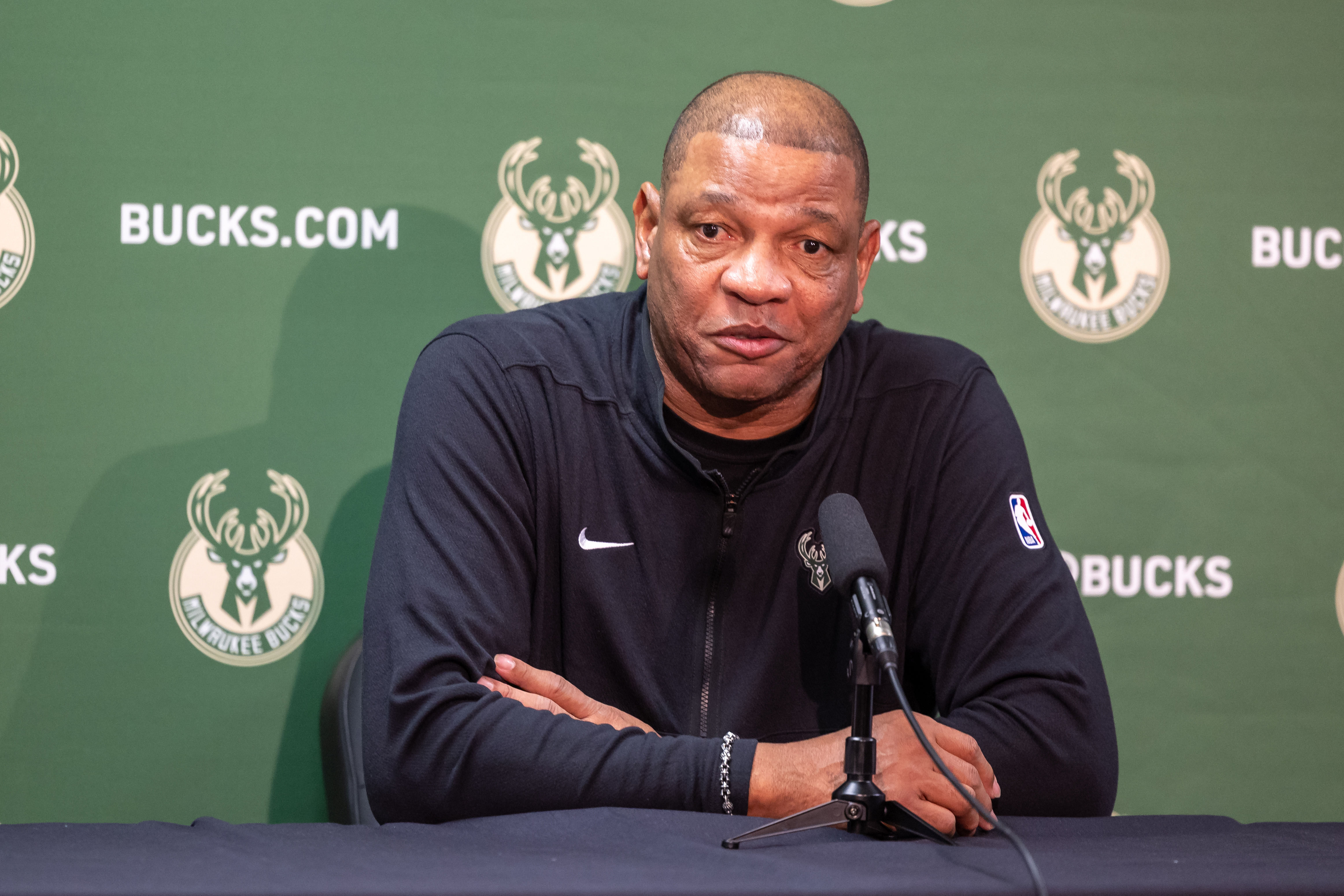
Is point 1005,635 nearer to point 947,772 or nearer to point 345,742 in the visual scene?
point 947,772

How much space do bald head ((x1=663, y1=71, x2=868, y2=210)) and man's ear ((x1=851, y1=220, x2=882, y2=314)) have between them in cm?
9

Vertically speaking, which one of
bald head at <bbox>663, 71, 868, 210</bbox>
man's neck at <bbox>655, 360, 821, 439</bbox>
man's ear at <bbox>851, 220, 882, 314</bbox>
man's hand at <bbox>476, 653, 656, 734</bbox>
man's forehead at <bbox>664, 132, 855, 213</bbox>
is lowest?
man's hand at <bbox>476, 653, 656, 734</bbox>

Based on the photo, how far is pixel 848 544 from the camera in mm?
1203

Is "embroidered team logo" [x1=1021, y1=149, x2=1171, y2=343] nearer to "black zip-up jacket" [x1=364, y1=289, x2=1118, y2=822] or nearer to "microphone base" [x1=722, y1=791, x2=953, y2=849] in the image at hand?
"black zip-up jacket" [x1=364, y1=289, x2=1118, y2=822]

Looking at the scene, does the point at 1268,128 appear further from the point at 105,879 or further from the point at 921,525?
the point at 105,879

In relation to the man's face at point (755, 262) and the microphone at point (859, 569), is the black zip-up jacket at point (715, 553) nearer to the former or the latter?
the man's face at point (755, 262)

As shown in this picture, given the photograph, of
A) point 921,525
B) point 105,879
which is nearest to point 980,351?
point 921,525

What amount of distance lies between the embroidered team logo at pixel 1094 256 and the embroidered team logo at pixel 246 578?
157cm

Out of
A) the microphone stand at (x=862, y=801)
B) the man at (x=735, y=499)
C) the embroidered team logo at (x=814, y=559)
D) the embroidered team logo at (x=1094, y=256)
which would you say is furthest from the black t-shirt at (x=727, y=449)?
the embroidered team logo at (x=1094, y=256)

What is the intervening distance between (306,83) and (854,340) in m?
1.19

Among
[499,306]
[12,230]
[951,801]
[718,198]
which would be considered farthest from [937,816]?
[12,230]

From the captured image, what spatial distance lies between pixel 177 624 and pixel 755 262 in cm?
137

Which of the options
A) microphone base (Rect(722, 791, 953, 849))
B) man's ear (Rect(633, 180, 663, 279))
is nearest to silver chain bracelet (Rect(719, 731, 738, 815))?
microphone base (Rect(722, 791, 953, 849))

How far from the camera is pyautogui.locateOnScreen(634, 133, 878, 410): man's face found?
1707 millimetres
